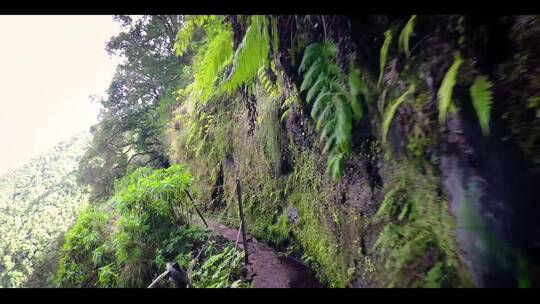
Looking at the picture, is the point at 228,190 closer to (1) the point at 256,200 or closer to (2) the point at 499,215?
(1) the point at 256,200

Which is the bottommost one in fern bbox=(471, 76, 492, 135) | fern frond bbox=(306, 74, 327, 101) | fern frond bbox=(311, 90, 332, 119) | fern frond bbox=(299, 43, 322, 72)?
fern bbox=(471, 76, 492, 135)

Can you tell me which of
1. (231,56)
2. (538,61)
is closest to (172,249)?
(231,56)

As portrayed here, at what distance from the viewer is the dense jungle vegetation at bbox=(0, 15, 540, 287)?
1.56m

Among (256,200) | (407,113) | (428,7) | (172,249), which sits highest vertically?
(428,7)

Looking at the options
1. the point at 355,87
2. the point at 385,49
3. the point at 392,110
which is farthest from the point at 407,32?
the point at 355,87

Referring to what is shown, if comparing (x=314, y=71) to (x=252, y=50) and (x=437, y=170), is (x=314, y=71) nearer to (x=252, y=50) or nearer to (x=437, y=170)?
(x=252, y=50)

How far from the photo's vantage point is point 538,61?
4.96 feet

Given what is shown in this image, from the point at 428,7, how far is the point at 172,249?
175 inches

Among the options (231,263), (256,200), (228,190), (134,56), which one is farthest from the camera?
(134,56)

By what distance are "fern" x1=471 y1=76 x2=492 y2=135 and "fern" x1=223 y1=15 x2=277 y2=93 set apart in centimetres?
142

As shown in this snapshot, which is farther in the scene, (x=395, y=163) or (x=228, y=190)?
(x=228, y=190)

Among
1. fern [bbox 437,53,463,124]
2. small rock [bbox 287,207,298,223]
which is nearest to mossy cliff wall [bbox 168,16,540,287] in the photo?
fern [bbox 437,53,463,124]

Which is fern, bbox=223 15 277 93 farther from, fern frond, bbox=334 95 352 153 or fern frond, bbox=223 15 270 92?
fern frond, bbox=334 95 352 153

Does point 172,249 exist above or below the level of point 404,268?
below
